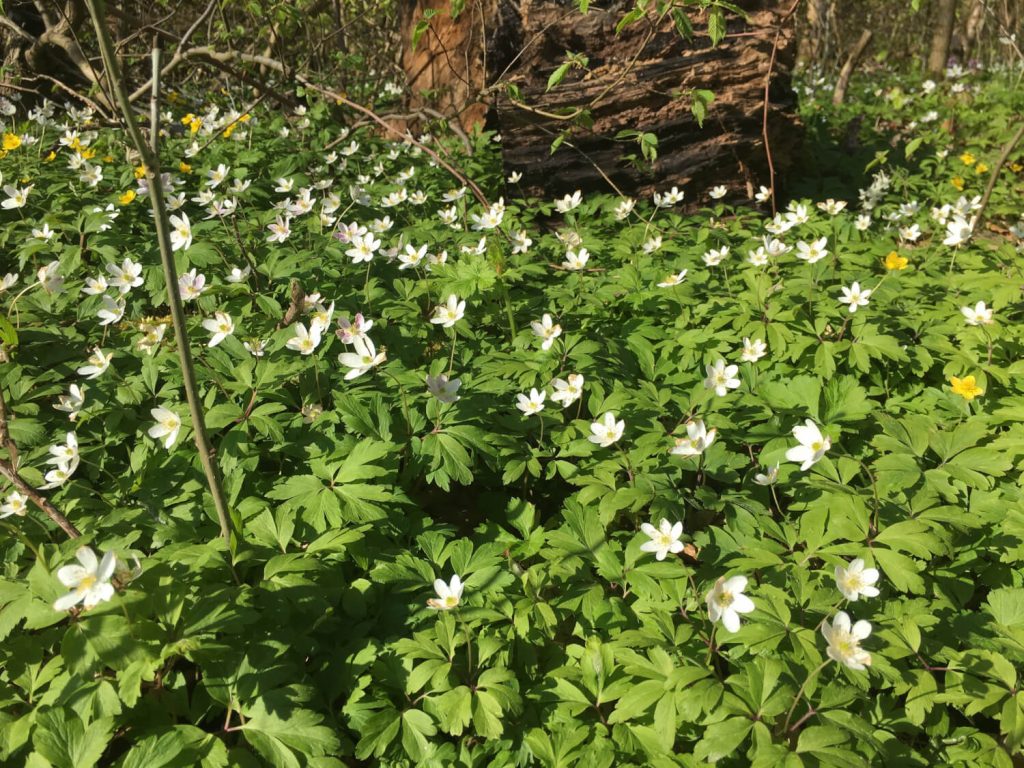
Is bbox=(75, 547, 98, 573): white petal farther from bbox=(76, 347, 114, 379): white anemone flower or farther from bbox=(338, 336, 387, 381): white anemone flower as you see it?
bbox=(76, 347, 114, 379): white anemone flower

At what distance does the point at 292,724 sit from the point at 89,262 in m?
3.51

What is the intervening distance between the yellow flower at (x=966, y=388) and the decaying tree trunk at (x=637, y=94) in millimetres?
2909

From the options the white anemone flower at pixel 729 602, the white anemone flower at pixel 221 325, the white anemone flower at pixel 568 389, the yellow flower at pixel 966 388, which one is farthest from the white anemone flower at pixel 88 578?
the yellow flower at pixel 966 388

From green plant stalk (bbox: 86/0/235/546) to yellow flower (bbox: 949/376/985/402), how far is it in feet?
9.32

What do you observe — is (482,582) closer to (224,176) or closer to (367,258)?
(367,258)

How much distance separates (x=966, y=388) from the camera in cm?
267

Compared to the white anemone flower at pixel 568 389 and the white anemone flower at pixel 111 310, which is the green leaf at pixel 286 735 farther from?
the white anemone flower at pixel 111 310

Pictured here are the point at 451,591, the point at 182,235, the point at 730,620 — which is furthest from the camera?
the point at 182,235

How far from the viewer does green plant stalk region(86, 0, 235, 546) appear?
4.51ft

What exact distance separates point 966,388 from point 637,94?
3.39m

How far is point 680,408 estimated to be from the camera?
258 centimetres

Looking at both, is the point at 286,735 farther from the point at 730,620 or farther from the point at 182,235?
the point at 182,235

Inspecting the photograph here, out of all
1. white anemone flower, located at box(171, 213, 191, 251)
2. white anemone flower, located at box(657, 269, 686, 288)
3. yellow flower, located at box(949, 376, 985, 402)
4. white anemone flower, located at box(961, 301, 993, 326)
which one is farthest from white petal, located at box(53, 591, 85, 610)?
white anemone flower, located at box(961, 301, 993, 326)

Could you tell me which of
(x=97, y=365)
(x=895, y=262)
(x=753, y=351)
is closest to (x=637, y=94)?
(x=895, y=262)
